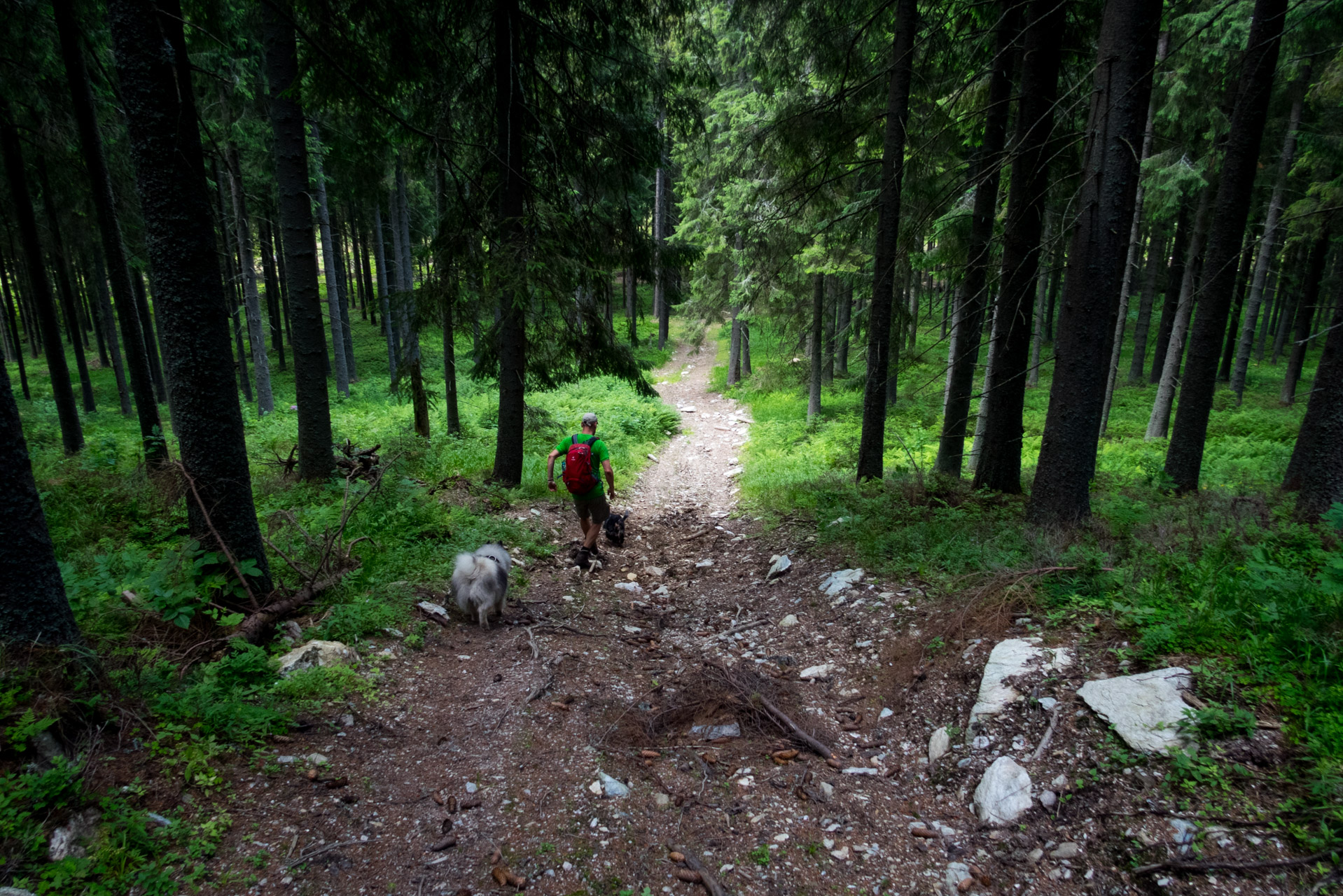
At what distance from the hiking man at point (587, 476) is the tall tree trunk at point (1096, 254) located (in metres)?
5.22

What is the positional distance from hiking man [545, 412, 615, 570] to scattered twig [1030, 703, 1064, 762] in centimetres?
541

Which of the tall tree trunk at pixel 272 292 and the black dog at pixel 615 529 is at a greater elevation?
the tall tree trunk at pixel 272 292

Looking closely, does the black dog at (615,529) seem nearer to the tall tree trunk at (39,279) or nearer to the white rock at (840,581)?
the white rock at (840,581)

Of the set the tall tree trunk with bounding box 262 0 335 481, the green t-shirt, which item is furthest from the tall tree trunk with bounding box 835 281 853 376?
the tall tree trunk with bounding box 262 0 335 481

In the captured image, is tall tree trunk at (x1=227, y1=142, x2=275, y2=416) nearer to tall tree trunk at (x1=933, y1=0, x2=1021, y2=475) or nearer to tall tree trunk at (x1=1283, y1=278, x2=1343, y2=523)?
tall tree trunk at (x1=933, y1=0, x2=1021, y2=475)

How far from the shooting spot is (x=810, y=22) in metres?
8.88

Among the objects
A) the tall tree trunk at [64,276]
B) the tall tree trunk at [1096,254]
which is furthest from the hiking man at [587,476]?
Answer: the tall tree trunk at [64,276]

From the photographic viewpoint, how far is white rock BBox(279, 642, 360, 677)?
14.8 ft

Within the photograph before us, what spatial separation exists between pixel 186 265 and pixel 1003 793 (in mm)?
6619

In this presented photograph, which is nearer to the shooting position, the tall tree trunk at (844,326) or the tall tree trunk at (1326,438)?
the tall tree trunk at (1326,438)

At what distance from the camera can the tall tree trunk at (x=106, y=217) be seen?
307 inches

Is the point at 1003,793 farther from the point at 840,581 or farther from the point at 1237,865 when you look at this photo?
the point at 840,581

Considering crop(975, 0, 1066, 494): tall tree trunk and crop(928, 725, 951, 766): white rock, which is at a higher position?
crop(975, 0, 1066, 494): tall tree trunk

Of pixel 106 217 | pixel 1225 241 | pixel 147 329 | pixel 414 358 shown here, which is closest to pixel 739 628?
pixel 414 358
